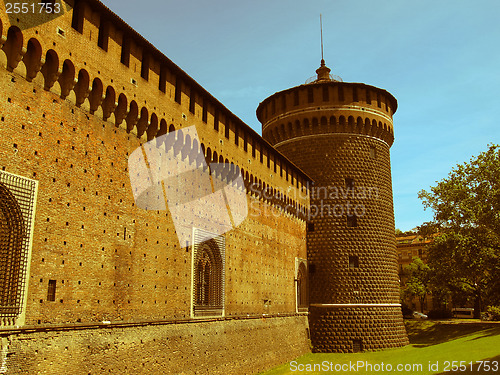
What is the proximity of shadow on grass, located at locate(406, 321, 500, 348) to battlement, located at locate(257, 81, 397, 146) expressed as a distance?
11433mm

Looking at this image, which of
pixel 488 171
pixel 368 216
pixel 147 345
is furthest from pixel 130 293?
pixel 488 171

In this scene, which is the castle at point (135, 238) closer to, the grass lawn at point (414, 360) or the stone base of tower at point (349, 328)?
the stone base of tower at point (349, 328)

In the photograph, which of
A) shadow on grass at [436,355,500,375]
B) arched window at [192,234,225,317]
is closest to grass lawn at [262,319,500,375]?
shadow on grass at [436,355,500,375]

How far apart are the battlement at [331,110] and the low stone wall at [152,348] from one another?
10335 millimetres

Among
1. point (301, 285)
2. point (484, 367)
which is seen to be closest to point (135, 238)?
point (484, 367)

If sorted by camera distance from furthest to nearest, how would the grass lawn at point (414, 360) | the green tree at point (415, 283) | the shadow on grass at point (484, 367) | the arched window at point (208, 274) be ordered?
the green tree at point (415, 283), the grass lawn at point (414, 360), the shadow on grass at point (484, 367), the arched window at point (208, 274)

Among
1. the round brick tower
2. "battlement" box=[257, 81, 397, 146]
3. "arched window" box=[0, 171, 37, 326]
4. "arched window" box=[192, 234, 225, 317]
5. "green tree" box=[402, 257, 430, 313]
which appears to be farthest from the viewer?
"green tree" box=[402, 257, 430, 313]

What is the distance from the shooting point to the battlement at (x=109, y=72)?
32.1ft

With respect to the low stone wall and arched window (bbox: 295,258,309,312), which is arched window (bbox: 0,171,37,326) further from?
arched window (bbox: 295,258,309,312)

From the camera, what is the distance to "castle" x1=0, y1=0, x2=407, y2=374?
9.38m

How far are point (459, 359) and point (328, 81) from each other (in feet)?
49.3

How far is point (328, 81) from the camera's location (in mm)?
25562

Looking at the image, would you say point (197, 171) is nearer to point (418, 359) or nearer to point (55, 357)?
point (55, 357)

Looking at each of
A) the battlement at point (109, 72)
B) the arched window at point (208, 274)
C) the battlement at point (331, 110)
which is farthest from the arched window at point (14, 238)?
the battlement at point (331, 110)
